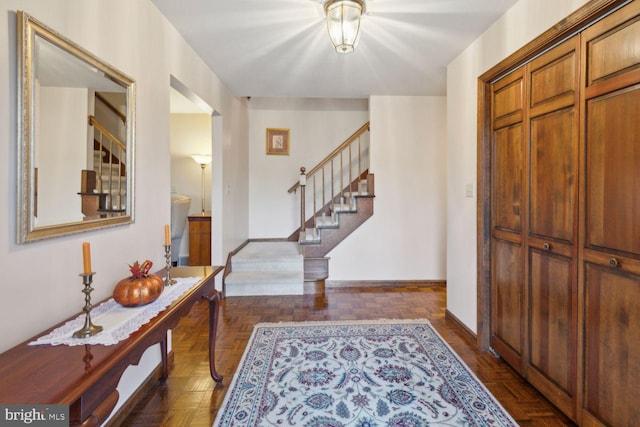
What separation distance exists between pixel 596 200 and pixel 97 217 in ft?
7.90

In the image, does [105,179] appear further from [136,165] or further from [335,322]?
[335,322]

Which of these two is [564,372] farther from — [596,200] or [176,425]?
[176,425]

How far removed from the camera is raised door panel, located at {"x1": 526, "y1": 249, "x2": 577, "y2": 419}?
1698 millimetres

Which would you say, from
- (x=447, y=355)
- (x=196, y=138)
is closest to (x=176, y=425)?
(x=447, y=355)

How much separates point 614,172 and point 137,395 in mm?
2732

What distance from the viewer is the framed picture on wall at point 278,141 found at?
534cm

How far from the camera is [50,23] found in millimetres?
1285

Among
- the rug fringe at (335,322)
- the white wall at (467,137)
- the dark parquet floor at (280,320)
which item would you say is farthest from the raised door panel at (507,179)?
the rug fringe at (335,322)

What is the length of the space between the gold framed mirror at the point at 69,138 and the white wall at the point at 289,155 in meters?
3.51

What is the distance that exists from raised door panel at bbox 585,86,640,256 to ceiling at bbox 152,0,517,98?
1.14 metres

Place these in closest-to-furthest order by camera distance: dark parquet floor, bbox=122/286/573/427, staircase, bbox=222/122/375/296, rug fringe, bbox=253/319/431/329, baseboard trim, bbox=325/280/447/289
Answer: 1. dark parquet floor, bbox=122/286/573/427
2. rug fringe, bbox=253/319/431/329
3. staircase, bbox=222/122/375/296
4. baseboard trim, bbox=325/280/447/289

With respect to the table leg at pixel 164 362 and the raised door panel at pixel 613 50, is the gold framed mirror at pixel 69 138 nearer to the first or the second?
the table leg at pixel 164 362

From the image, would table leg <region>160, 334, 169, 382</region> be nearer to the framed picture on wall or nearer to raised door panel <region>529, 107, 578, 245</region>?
raised door panel <region>529, 107, 578, 245</region>
